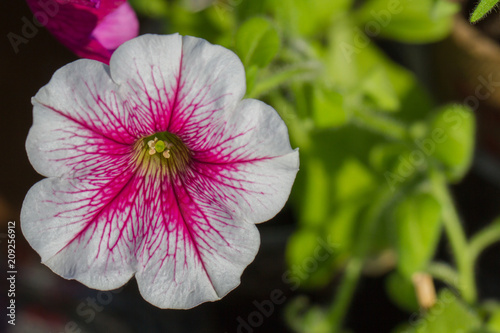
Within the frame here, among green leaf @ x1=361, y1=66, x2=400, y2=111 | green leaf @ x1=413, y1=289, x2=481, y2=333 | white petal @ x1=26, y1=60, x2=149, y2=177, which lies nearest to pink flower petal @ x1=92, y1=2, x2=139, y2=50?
white petal @ x1=26, y1=60, x2=149, y2=177

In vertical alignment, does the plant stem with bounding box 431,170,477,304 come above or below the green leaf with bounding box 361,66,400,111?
below

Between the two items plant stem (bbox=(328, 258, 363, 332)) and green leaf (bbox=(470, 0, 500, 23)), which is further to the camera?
plant stem (bbox=(328, 258, 363, 332))

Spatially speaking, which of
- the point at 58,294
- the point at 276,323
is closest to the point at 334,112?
the point at 276,323

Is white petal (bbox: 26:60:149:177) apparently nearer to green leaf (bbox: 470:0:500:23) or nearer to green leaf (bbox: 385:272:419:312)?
green leaf (bbox: 470:0:500:23)

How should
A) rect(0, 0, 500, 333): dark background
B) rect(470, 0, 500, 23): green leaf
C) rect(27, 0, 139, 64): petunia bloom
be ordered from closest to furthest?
rect(470, 0, 500, 23): green leaf → rect(27, 0, 139, 64): petunia bloom → rect(0, 0, 500, 333): dark background

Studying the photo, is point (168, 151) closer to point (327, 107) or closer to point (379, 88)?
point (327, 107)

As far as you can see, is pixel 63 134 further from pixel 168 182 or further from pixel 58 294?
pixel 58 294

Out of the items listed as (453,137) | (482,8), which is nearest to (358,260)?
(453,137)

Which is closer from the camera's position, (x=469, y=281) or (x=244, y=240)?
(x=244, y=240)
